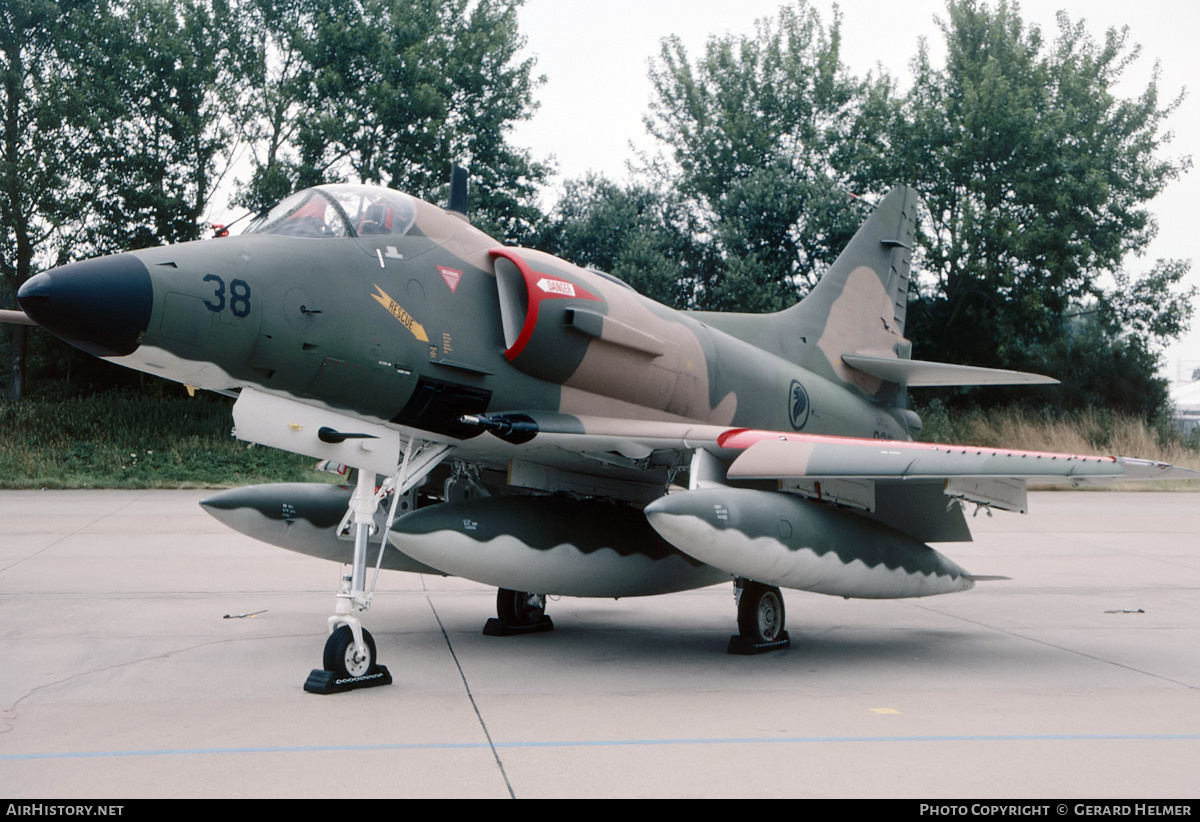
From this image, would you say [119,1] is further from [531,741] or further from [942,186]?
[531,741]

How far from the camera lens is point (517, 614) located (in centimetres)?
809

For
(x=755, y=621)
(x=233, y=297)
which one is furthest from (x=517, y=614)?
(x=233, y=297)

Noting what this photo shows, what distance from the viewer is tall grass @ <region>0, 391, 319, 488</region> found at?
70.1ft

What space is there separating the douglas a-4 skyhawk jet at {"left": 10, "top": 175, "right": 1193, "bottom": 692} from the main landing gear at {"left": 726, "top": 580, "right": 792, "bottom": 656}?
0.02 metres

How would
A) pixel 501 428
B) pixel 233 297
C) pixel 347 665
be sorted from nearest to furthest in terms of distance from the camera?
pixel 233 297 → pixel 347 665 → pixel 501 428

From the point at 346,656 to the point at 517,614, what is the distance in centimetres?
243

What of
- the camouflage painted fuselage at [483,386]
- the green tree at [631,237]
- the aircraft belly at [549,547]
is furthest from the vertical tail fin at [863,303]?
the green tree at [631,237]

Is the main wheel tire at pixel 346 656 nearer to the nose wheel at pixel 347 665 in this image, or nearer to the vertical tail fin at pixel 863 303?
the nose wheel at pixel 347 665

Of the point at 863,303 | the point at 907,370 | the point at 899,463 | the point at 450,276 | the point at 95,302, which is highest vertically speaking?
the point at 863,303

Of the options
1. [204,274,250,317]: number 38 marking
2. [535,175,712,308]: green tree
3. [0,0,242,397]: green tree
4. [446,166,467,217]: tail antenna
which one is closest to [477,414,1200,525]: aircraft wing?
[446,166,467,217]: tail antenna

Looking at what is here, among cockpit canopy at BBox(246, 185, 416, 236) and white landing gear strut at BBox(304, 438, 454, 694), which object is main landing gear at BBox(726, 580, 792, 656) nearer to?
white landing gear strut at BBox(304, 438, 454, 694)

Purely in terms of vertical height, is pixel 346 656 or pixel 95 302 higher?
pixel 95 302

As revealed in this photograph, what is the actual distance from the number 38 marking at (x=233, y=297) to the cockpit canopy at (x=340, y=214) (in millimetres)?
639

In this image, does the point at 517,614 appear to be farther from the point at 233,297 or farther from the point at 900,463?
the point at 233,297
